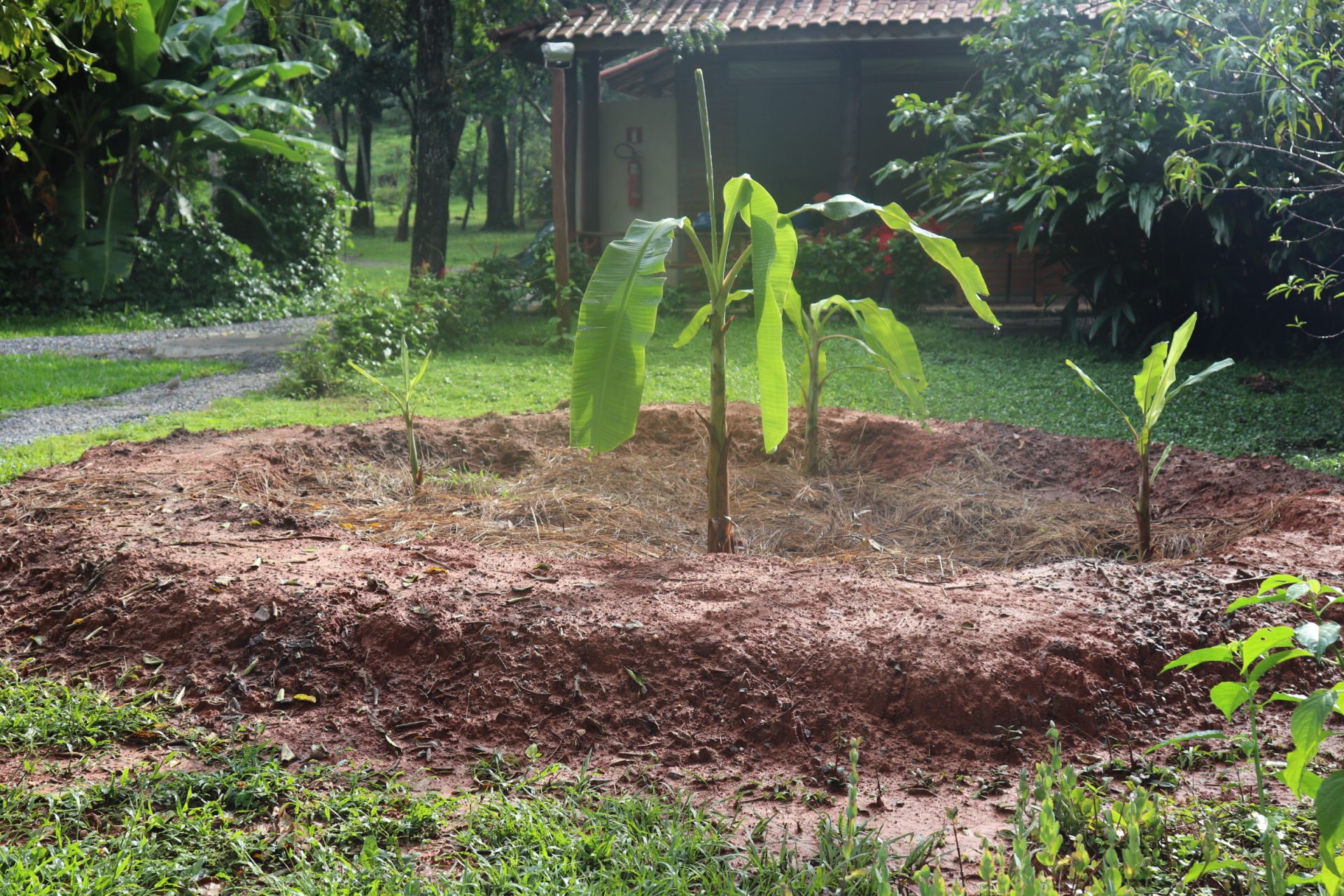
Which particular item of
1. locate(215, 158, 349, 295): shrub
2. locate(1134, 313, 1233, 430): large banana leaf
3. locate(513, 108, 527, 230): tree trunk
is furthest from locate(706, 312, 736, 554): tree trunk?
locate(513, 108, 527, 230): tree trunk

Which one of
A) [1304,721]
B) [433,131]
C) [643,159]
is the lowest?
[1304,721]

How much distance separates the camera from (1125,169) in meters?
8.70

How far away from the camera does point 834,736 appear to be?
2713 millimetres

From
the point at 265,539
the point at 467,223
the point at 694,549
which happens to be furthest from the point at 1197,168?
the point at 467,223

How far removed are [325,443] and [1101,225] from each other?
6930mm

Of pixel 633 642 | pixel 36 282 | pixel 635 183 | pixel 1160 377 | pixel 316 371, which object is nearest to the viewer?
pixel 633 642

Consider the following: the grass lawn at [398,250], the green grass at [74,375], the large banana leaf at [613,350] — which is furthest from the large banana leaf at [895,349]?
the grass lawn at [398,250]

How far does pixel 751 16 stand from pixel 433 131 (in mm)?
3891

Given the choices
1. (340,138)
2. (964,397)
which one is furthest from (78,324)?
(340,138)

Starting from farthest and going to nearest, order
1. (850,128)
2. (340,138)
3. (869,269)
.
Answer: (340,138) < (850,128) < (869,269)

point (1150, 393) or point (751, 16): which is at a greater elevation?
point (751, 16)

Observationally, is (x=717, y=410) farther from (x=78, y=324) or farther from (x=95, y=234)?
(x=95, y=234)

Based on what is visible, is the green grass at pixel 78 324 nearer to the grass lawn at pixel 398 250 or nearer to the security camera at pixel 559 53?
the grass lawn at pixel 398 250

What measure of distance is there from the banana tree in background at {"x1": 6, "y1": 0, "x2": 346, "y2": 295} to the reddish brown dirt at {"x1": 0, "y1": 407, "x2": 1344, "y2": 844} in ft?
31.4
